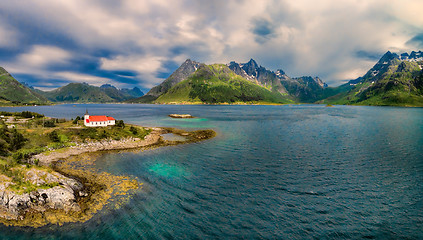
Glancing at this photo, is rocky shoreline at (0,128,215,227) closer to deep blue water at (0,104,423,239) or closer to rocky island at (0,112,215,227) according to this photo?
rocky island at (0,112,215,227)

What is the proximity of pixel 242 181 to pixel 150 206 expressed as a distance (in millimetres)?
15873

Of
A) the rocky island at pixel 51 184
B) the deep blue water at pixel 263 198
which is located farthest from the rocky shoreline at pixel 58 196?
the deep blue water at pixel 263 198

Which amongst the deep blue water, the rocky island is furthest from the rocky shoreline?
the deep blue water

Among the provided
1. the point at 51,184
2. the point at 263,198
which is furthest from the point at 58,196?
the point at 263,198

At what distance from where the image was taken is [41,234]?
1908cm

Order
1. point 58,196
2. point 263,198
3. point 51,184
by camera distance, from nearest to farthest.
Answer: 1. point 58,196
2. point 51,184
3. point 263,198

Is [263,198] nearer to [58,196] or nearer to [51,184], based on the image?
[58,196]

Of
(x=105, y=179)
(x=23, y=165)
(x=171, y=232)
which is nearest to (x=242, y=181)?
(x=171, y=232)

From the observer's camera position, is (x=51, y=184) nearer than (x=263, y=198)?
Yes

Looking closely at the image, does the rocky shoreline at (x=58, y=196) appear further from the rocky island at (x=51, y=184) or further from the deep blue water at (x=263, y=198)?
the deep blue water at (x=263, y=198)

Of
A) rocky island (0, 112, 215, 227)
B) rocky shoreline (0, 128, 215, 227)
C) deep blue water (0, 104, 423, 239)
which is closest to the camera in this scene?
deep blue water (0, 104, 423, 239)

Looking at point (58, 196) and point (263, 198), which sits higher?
point (58, 196)

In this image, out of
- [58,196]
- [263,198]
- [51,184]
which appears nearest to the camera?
[58,196]

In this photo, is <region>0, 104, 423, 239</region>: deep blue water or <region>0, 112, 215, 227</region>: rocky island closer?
<region>0, 104, 423, 239</region>: deep blue water
